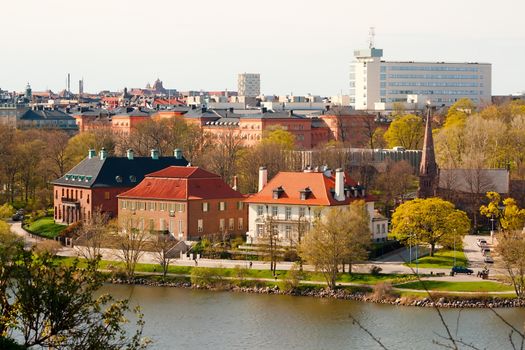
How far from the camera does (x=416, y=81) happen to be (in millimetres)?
139375

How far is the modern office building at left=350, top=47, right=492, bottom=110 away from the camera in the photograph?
139 m

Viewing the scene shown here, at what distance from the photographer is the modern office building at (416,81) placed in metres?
139

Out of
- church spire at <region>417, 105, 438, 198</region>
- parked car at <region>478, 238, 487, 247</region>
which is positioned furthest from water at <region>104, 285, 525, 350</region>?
church spire at <region>417, 105, 438, 198</region>

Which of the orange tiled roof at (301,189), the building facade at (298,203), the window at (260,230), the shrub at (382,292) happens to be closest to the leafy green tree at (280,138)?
the orange tiled roof at (301,189)

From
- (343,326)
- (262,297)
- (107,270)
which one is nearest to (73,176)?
(107,270)

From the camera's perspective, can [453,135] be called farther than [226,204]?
Yes

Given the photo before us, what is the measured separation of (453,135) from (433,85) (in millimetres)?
58990

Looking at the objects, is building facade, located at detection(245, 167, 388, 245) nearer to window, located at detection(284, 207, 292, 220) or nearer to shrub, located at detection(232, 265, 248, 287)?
window, located at detection(284, 207, 292, 220)

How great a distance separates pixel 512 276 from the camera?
46.0m

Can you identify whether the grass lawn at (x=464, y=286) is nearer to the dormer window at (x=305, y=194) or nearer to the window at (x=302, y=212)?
the window at (x=302, y=212)

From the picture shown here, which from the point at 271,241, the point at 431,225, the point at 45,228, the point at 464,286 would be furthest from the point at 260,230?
the point at 45,228

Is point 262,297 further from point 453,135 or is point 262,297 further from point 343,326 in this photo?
point 453,135

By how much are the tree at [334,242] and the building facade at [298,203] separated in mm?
3638

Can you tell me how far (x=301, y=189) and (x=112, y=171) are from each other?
44.8 ft
